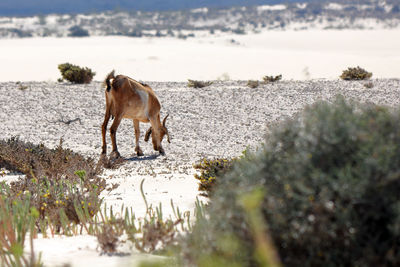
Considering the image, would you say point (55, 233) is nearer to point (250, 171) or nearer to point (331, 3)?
point (250, 171)

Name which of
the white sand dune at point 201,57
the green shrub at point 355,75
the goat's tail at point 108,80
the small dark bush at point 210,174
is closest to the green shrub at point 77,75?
the white sand dune at point 201,57

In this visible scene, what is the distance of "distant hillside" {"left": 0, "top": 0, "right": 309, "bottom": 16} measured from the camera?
106312 mm

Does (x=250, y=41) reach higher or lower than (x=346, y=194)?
lower

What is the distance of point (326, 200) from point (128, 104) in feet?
26.0

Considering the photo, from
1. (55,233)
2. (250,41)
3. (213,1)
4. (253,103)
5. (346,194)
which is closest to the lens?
(346,194)

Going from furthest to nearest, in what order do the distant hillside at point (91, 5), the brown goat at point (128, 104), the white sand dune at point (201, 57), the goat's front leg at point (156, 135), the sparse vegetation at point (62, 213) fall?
the distant hillside at point (91, 5) → the white sand dune at point (201, 57) → the goat's front leg at point (156, 135) → the brown goat at point (128, 104) → the sparse vegetation at point (62, 213)

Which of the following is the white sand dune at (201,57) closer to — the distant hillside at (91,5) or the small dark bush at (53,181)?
the small dark bush at (53,181)

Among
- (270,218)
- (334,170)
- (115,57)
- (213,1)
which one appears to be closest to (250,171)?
(270,218)

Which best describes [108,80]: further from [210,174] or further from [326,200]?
[326,200]

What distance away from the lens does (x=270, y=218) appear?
304 cm

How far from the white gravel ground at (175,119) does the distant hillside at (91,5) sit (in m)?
89.0

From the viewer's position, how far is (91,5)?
4355 inches

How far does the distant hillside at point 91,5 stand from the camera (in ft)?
349

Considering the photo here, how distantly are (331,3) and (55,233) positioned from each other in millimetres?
77193
